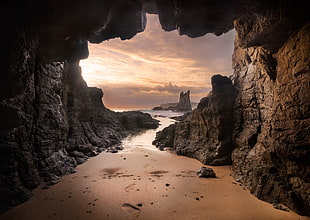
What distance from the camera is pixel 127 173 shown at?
952 cm

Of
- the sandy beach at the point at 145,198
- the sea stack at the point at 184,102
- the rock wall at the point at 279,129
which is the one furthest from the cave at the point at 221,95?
the sea stack at the point at 184,102

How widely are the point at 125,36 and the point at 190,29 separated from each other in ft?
17.0

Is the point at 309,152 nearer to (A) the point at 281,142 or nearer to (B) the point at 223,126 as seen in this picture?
(A) the point at 281,142

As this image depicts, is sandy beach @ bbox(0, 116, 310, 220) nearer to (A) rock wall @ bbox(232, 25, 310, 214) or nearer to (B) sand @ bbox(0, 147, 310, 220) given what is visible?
(B) sand @ bbox(0, 147, 310, 220)

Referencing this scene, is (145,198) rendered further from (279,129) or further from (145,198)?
(279,129)

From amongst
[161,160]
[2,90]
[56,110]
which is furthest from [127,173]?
[2,90]

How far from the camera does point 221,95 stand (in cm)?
1146

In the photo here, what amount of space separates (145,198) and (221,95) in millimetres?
9333

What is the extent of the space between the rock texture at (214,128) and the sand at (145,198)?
4.51 ft

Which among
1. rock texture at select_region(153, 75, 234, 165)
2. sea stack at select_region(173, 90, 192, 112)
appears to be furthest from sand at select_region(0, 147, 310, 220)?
sea stack at select_region(173, 90, 192, 112)

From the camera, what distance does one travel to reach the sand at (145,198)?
216 inches

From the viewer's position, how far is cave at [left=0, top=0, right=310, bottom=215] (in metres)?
5.29

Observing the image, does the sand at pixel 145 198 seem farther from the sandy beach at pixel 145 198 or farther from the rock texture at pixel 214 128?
the rock texture at pixel 214 128

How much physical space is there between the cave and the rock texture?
87 mm
